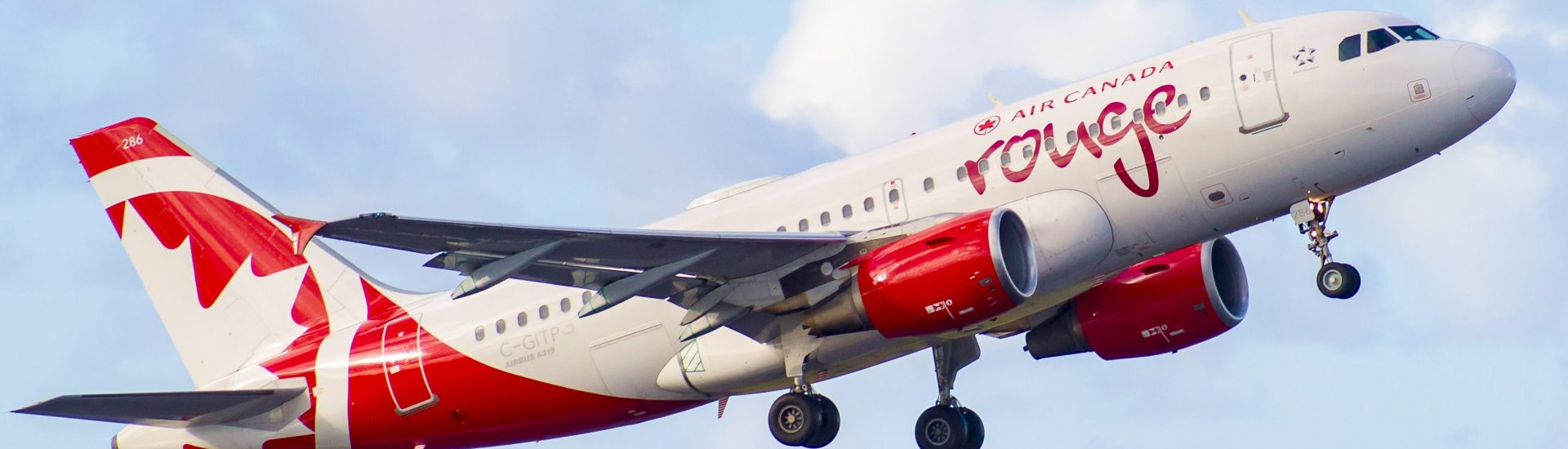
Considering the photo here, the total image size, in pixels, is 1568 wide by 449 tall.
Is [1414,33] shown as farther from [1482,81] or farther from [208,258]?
[208,258]

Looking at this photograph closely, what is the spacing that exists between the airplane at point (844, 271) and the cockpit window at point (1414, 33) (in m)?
0.04

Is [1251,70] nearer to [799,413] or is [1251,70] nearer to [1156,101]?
[1156,101]

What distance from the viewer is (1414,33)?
27828 millimetres

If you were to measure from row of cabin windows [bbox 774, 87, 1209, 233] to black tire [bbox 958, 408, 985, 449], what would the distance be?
5058 millimetres

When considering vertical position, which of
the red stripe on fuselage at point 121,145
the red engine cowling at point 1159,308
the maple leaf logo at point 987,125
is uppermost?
the red stripe on fuselage at point 121,145

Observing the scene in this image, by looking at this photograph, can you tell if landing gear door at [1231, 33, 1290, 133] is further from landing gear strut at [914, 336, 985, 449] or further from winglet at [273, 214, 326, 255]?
winglet at [273, 214, 326, 255]

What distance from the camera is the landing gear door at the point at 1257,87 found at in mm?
27188

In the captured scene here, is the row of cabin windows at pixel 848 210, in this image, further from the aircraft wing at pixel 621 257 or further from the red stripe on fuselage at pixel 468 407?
the red stripe on fuselage at pixel 468 407

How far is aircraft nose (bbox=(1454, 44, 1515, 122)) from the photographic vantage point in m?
26.8

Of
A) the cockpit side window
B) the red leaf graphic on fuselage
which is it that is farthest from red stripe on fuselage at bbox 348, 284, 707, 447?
the cockpit side window

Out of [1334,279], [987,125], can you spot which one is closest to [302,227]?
[987,125]

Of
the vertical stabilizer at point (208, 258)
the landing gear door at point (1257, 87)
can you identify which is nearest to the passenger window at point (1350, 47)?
the landing gear door at point (1257, 87)

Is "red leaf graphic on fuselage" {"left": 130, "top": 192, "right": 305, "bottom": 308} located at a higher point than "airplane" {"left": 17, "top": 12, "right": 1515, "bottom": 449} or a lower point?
higher

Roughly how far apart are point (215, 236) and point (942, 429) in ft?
44.3
